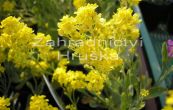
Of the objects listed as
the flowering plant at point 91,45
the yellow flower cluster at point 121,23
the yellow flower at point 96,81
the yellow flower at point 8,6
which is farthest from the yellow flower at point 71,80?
the yellow flower at point 8,6

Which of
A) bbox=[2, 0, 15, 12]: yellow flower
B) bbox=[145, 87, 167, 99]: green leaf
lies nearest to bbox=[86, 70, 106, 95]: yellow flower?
bbox=[145, 87, 167, 99]: green leaf

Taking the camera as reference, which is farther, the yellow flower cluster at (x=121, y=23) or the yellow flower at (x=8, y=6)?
the yellow flower at (x=8, y=6)

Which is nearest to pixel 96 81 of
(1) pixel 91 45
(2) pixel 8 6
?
(1) pixel 91 45

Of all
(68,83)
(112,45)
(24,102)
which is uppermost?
(112,45)

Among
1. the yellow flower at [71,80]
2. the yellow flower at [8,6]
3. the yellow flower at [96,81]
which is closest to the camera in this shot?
the yellow flower at [96,81]

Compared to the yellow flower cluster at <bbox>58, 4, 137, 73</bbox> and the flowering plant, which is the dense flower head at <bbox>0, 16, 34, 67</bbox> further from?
the yellow flower cluster at <bbox>58, 4, 137, 73</bbox>

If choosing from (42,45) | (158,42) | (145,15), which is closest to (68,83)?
(42,45)

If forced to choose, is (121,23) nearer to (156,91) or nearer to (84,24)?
(84,24)

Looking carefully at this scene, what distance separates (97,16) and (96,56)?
99 millimetres

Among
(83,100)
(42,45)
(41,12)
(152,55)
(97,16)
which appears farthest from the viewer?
(41,12)

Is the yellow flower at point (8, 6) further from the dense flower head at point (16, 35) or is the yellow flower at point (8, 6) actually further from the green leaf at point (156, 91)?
the green leaf at point (156, 91)

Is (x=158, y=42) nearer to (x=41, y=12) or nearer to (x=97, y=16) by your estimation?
(x=41, y=12)

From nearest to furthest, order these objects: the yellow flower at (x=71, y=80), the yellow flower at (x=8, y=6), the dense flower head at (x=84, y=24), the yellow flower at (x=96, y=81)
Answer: the dense flower head at (x=84, y=24), the yellow flower at (x=96, y=81), the yellow flower at (x=71, y=80), the yellow flower at (x=8, y=6)

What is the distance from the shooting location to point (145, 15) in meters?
2.14
